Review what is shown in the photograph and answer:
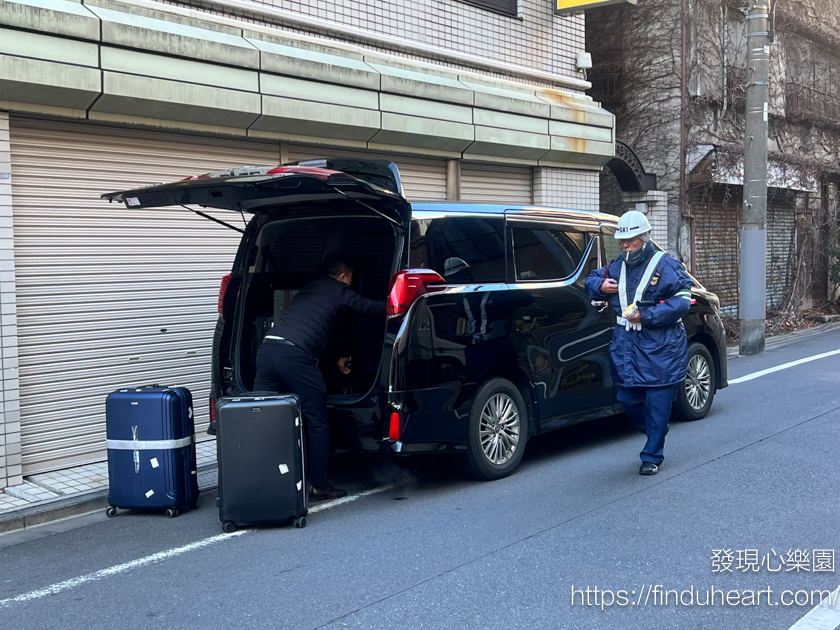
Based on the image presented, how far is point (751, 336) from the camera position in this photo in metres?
13.7

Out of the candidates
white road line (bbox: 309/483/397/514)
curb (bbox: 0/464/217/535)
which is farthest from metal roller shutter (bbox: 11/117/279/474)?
white road line (bbox: 309/483/397/514)

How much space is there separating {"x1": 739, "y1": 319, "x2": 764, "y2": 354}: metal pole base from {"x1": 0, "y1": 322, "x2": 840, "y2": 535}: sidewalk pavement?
9307 mm

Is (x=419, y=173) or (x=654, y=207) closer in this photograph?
(x=419, y=173)

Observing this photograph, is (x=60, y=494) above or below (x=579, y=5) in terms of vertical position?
below

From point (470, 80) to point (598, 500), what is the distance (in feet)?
22.6

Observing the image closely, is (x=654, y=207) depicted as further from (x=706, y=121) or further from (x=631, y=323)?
(x=631, y=323)

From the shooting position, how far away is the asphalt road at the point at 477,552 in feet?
13.4

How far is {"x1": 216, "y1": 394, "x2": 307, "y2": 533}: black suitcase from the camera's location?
17.5 feet

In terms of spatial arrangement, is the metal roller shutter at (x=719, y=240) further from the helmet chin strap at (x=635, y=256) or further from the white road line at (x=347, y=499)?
the white road line at (x=347, y=499)

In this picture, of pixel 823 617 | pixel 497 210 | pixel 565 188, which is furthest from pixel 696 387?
→ pixel 565 188

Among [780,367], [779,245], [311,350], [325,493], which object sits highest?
[779,245]

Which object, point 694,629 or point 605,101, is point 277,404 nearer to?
point 694,629

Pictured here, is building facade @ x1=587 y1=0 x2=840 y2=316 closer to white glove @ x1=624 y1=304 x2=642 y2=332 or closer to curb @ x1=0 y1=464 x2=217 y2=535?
white glove @ x1=624 y1=304 x2=642 y2=332

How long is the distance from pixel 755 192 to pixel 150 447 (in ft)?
36.0
